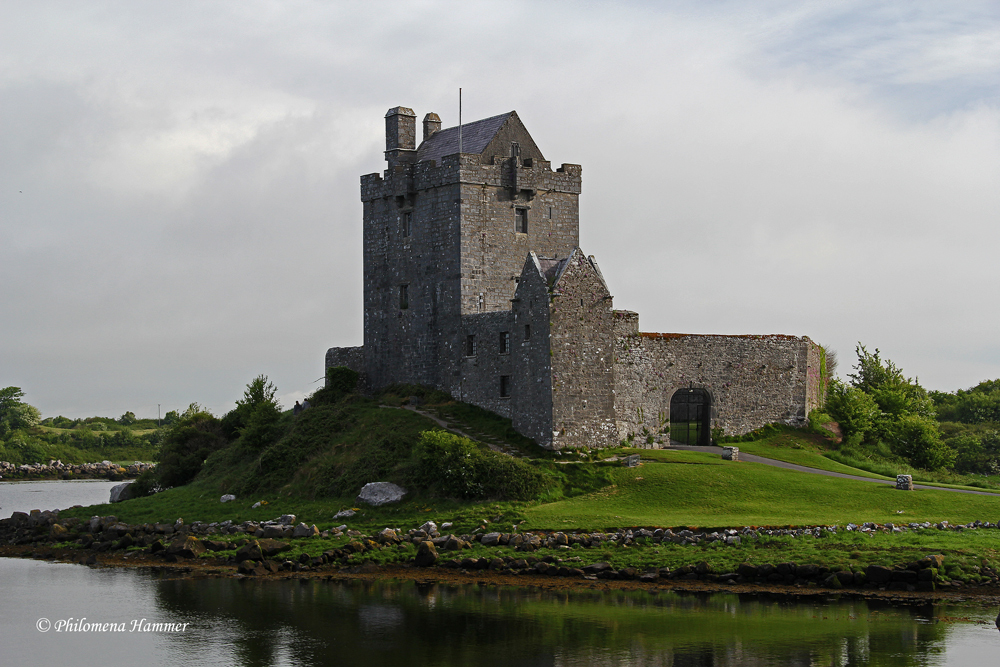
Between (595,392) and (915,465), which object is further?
(915,465)

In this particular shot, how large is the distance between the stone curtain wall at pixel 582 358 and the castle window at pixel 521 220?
21.8 ft

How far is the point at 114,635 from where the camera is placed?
27.1 meters

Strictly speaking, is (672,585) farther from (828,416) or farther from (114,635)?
(828,416)

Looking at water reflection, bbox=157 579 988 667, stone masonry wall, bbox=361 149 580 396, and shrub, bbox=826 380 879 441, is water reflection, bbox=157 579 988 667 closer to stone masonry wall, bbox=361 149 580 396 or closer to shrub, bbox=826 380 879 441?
stone masonry wall, bbox=361 149 580 396

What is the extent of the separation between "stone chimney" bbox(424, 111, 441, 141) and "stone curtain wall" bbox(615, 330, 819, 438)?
585 inches

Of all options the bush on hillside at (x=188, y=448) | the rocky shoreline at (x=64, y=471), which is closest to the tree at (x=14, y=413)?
the rocky shoreline at (x=64, y=471)

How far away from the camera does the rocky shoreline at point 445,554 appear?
29.2 meters

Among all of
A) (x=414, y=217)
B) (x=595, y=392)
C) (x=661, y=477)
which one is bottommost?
(x=661, y=477)

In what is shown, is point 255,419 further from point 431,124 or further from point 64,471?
point 64,471

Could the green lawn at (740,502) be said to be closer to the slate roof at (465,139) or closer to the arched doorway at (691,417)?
the arched doorway at (691,417)

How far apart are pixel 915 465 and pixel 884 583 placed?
68.2 ft

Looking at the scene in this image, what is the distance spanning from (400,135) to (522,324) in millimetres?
13534

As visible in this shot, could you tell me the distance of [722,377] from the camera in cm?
4644

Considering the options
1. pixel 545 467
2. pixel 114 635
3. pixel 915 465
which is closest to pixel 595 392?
pixel 545 467
